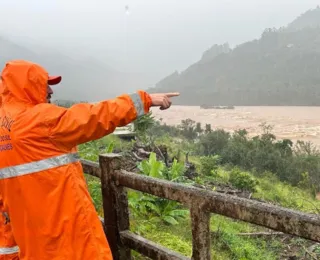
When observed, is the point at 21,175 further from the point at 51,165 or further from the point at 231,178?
the point at 231,178

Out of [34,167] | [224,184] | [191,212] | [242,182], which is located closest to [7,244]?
[34,167]

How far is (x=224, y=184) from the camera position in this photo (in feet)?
36.2

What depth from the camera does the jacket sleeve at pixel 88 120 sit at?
2.15 m

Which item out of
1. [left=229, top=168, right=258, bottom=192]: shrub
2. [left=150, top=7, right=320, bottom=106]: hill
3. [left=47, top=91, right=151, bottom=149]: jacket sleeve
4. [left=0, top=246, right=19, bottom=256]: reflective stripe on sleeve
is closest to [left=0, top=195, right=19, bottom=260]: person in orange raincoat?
[left=0, top=246, right=19, bottom=256]: reflective stripe on sleeve

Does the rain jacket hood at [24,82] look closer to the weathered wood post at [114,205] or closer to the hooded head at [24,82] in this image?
the hooded head at [24,82]

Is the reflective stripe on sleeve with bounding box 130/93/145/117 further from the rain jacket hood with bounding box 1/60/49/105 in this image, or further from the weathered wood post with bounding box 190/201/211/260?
the weathered wood post with bounding box 190/201/211/260

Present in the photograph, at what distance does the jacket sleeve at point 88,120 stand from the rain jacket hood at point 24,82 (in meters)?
0.20

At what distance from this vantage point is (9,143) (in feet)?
7.26

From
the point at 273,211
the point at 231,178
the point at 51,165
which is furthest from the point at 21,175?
the point at 231,178

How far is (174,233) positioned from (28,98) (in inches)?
137

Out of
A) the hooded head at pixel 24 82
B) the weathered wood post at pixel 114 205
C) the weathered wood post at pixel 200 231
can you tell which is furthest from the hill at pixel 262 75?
the hooded head at pixel 24 82

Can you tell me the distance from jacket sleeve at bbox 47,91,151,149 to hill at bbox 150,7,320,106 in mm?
92223

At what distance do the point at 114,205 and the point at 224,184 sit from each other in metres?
8.11

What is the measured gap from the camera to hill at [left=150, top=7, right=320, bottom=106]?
10162cm
